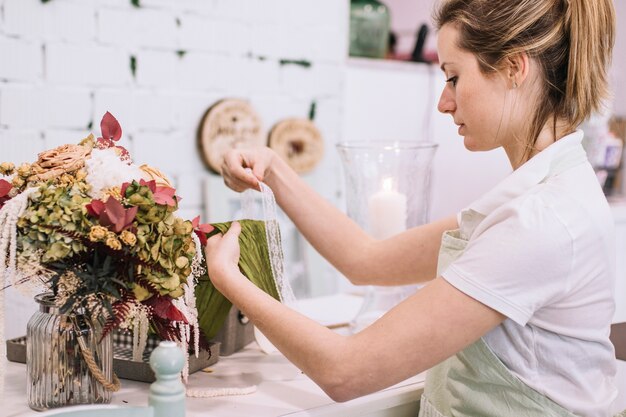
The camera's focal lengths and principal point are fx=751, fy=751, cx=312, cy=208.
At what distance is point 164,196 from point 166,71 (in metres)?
1.04

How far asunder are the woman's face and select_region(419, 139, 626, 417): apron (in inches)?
3.9

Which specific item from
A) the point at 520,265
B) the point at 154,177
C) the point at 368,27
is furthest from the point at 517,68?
the point at 368,27

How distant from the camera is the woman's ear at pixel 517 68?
3.29 ft

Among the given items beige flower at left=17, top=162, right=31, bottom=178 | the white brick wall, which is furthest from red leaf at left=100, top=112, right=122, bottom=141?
the white brick wall

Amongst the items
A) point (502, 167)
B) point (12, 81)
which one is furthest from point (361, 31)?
point (12, 81)

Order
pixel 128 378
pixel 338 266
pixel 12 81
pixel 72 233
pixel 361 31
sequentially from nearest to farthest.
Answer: pixel 72 233, pixel 128 378, pixel 338 266, pixel 12 81, pixel 361 31

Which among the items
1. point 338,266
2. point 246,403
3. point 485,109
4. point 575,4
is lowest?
point 246,403

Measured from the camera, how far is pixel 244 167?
52.9 inches

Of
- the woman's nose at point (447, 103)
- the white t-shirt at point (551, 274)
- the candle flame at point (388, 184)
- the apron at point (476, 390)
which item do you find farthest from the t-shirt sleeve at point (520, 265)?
the candle flame at point (388, 184)

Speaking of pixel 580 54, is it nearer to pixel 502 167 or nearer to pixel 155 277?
pixel 155 277

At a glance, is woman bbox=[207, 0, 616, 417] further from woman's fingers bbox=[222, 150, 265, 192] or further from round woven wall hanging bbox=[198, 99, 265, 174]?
round woven wall hanging bbox=[198, 99, 265, 174]

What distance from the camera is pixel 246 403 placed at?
1063mm

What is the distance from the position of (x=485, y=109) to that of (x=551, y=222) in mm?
213

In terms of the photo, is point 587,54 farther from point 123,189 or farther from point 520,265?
point 123,189
